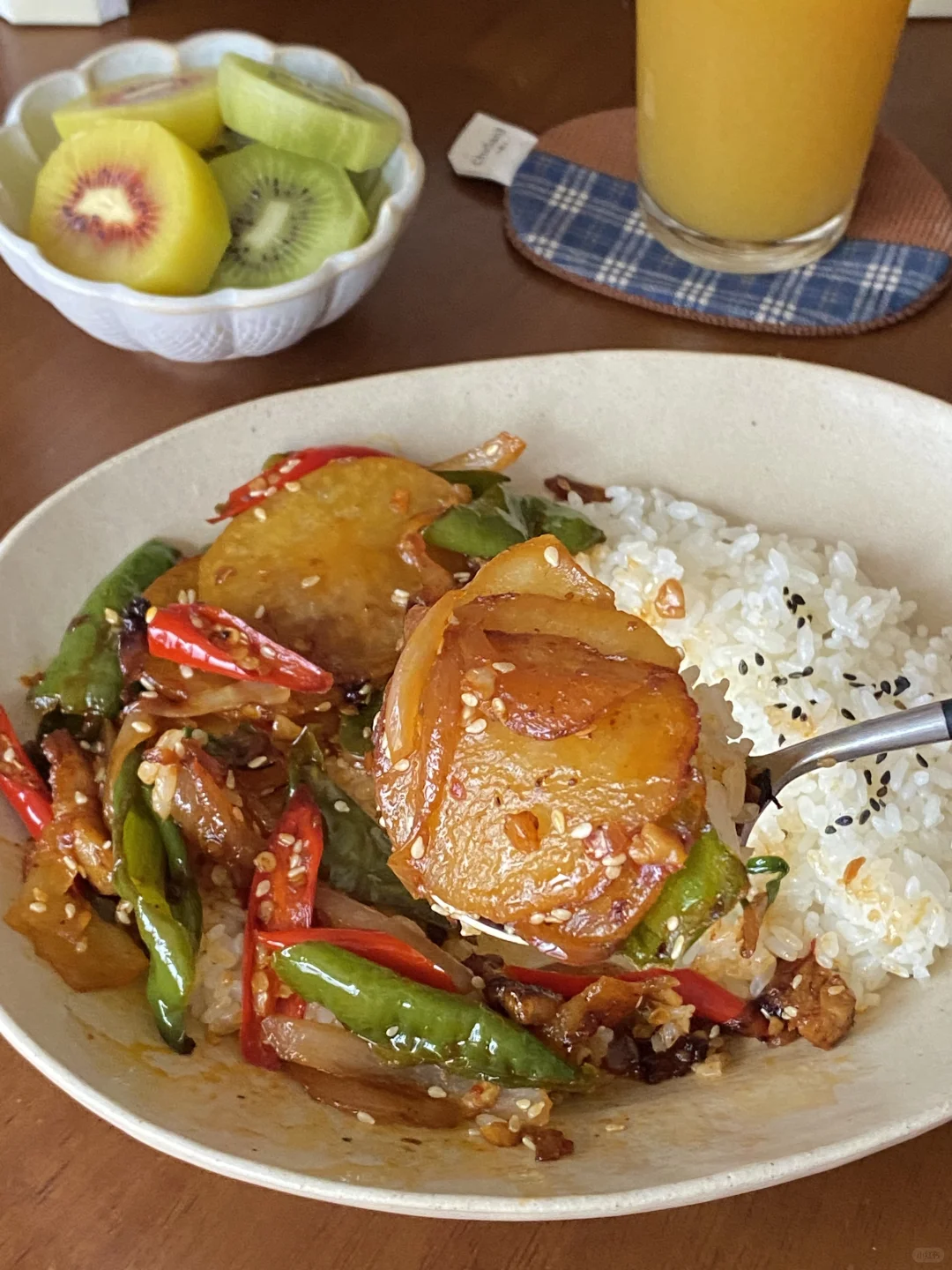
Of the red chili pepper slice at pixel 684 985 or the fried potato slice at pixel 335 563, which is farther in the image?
the fried potato slice at pixel 335 563

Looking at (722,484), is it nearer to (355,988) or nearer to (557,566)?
(557,566)

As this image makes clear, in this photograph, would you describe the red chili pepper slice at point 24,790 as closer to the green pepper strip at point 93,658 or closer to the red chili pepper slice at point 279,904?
the green pepper strip at point 93,658

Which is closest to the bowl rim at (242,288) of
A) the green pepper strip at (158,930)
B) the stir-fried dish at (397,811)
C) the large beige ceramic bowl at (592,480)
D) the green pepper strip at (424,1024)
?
the large beige ceramic bowl at (592,480)

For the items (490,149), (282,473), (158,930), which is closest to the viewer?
(158,930)

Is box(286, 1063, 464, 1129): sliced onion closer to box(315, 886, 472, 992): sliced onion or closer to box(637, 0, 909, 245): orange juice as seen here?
box(315, 886, 472, 992): sliced onion

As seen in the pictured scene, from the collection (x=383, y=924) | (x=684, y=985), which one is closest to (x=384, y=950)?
(x=383, y=924)

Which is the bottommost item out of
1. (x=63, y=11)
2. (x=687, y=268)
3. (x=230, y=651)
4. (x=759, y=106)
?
(x=230, y=651)

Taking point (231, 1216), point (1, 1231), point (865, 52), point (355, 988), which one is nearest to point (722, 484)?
point (865, 52)

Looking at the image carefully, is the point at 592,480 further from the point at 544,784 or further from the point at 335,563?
the point at 544,784
